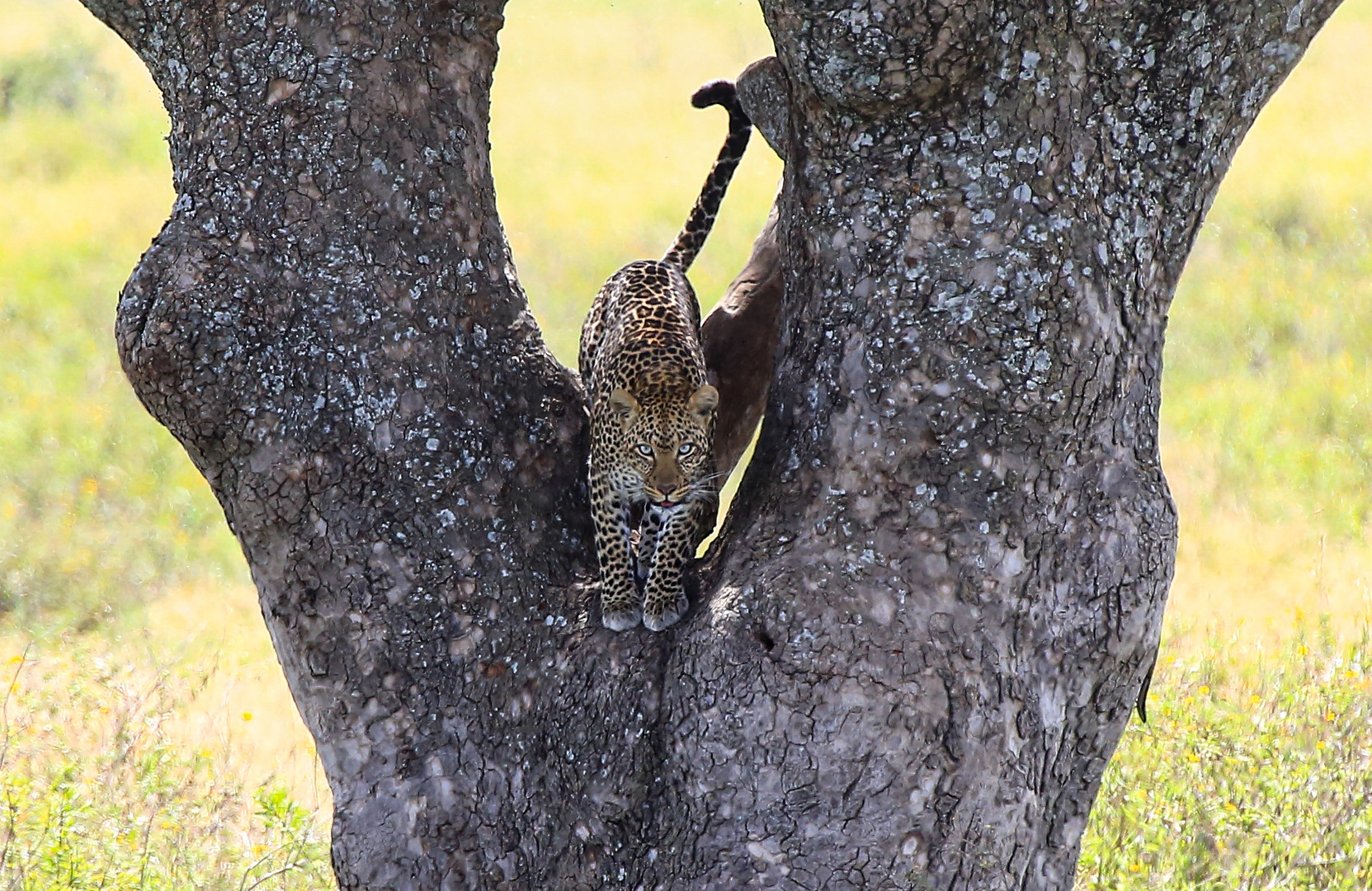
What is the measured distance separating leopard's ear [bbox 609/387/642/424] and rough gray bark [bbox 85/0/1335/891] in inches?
24.9

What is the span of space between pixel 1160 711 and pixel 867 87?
15.5ft

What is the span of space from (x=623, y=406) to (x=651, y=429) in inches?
4.9

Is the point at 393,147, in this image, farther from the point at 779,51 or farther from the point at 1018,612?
the point at 1018,612

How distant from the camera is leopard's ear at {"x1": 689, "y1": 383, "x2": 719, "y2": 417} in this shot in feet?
15.8

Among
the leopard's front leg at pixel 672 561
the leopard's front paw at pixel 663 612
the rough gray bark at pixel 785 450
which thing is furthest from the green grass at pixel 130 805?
the leopard's front paw at pixel 663 612

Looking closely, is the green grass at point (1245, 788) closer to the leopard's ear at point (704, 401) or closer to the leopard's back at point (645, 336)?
the leopard's ear at point (704, 401)

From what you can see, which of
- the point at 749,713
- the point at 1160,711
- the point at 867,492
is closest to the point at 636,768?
the point at 749,713

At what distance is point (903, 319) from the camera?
3.62 m

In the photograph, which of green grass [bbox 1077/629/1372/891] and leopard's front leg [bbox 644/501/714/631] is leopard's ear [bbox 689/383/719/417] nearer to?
leopard's front leg [bbox 644/501/714/631]

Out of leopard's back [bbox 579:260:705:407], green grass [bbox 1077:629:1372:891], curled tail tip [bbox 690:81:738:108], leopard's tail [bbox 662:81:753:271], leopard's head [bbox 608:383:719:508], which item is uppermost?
curled tail tip [bbox 690:81:738:108]

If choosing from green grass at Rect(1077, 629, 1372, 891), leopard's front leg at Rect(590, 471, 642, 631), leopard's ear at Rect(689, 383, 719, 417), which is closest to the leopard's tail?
leopard's ear at Rect(689, 383, 719, 417)

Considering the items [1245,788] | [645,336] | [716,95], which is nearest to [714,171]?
[716,95]

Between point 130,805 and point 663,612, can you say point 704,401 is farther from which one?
point 130,805

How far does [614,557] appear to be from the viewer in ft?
14.1
